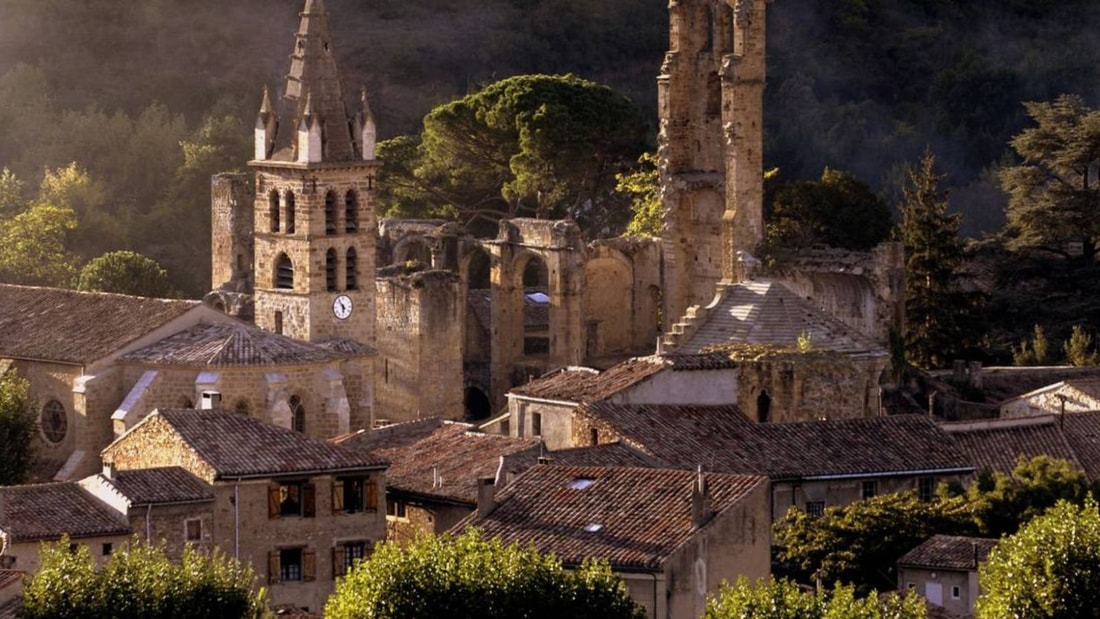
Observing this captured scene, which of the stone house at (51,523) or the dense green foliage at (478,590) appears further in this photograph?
the stone house at (51,523)

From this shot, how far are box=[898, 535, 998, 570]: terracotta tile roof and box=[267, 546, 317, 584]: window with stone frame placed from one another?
27.5 feet

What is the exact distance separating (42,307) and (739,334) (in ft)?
40.8

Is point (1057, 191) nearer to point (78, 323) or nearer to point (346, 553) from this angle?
point (78, 323)

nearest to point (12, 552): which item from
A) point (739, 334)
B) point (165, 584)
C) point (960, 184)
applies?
point (165, 584)

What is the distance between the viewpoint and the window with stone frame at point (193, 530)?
5381 cm

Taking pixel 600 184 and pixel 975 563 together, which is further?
pixel 600 184

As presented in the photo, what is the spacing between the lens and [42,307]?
6819 centimetres

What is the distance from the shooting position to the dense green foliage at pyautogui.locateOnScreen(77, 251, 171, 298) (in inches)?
3270

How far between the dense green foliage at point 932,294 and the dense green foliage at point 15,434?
2245 centimetres

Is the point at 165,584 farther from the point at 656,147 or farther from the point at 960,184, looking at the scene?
the point at 960,184

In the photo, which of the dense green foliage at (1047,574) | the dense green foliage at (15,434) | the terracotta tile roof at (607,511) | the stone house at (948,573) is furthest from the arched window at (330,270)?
the dense green foliage at (1047,574)

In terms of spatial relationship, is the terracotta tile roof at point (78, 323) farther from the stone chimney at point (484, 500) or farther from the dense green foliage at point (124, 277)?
the stone chimney at point (484, 500)

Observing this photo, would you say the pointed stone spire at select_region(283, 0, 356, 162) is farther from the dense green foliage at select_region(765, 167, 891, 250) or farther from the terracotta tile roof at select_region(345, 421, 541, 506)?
the dense green foliage at select_region(765, 167, 891, 250)

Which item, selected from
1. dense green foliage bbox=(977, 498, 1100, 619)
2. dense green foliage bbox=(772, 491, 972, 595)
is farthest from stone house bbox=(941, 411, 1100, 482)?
dense green foliage bbox=(977, 498, 1100, 619)
